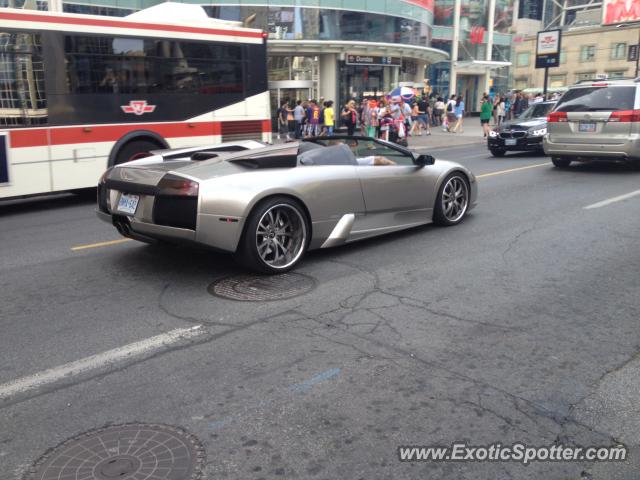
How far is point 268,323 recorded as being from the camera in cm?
464

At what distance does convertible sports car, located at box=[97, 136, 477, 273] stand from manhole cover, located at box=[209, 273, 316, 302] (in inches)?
5.5

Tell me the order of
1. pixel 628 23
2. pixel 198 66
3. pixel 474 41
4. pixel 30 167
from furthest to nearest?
pixel 628 23 < pixel 474 41 < pixel 198 66 < pixel 30 167

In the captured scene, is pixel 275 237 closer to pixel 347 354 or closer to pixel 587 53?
pixel 347 354

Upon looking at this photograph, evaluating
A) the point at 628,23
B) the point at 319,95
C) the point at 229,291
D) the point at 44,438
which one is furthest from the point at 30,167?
the point at 628,23

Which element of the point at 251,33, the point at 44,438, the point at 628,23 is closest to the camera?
the point at 44,438

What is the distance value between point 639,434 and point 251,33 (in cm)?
1092

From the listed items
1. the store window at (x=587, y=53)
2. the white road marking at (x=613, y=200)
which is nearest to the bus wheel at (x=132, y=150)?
the white road marking at (x=613, y=200)

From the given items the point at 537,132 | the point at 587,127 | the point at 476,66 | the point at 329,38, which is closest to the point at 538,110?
the point at 537,132

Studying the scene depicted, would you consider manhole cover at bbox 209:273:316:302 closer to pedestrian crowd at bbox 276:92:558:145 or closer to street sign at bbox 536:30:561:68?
pedestrian crowd at bbox 276:92:558:145

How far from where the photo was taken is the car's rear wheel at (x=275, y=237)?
5684mm

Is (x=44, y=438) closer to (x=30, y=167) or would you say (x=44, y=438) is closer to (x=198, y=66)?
(x=30, y=167)

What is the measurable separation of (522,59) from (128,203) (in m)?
81.1

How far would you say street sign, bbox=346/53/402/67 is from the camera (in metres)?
32.6

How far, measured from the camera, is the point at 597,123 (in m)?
13.1
